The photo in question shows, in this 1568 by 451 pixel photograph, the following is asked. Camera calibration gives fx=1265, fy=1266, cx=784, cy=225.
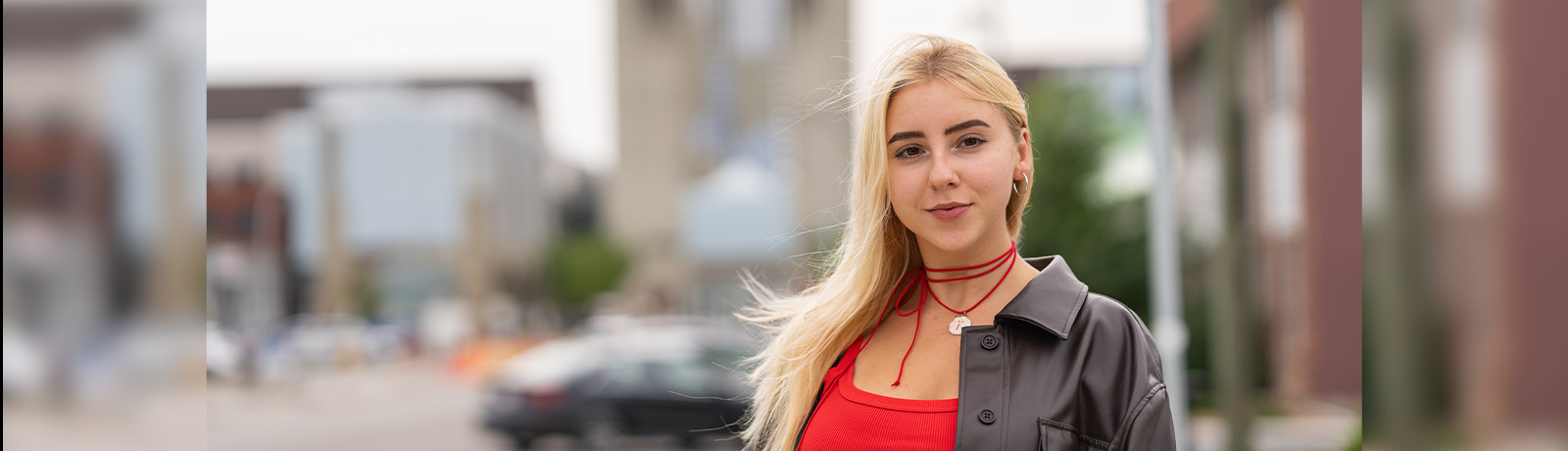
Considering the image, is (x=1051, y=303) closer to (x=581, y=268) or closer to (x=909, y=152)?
(x=909, y=152)

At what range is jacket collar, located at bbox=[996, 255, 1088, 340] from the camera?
1.92 metres

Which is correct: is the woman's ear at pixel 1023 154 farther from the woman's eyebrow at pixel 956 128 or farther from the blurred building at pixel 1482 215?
the blurred building at pixel 1482 215

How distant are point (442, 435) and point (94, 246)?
1686 centimetres

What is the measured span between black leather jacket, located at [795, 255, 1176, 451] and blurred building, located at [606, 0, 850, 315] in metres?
58.8

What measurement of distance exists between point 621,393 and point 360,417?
11.1 m

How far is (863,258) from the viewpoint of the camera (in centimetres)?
229

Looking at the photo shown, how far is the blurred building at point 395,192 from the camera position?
2544 inches

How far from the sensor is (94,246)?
4.30 feet

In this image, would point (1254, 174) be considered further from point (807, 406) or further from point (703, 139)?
point (703, 139)

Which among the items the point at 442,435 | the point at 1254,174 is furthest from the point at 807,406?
the point at 1254,174

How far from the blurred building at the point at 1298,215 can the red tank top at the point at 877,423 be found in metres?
13.6

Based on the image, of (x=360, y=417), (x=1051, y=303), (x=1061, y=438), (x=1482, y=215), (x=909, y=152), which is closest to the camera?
(x=1482, y=215)

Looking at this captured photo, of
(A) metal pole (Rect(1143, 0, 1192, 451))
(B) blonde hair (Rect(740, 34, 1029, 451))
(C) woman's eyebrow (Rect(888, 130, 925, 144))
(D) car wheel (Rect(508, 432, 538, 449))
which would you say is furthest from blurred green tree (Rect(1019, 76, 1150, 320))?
(C) woman's eyebrow (Rect(888, 130, 925, 144))

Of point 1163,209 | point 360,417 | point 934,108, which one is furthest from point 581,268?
point 934,108
